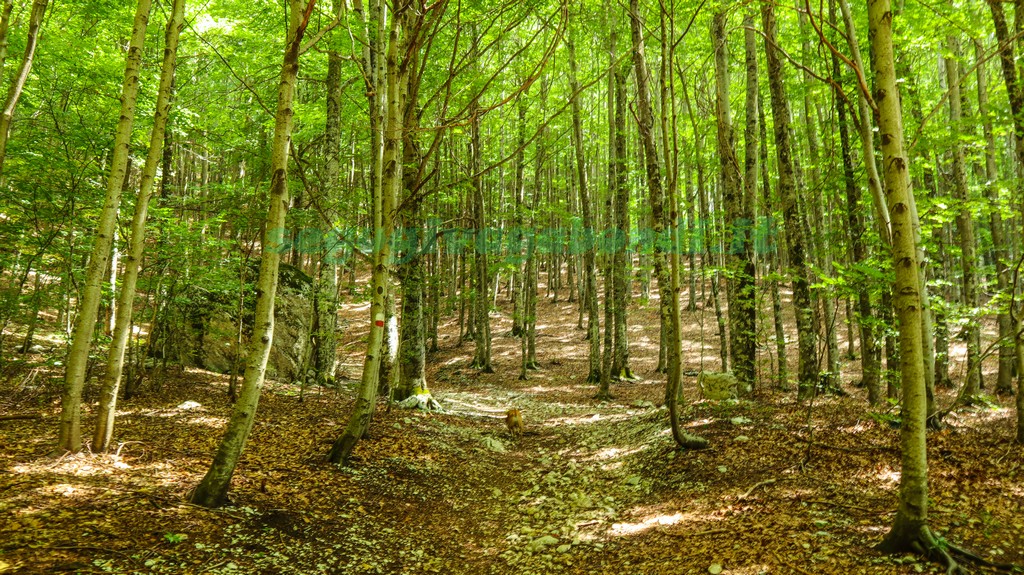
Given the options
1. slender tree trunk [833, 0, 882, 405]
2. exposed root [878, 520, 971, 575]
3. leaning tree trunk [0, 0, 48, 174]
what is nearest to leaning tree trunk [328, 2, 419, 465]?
leaning tree trunk [0, 0, 48, 174]

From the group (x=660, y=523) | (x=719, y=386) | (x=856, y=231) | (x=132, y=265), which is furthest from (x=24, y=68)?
(x=856, y=231)

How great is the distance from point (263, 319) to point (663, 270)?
6.17 meters

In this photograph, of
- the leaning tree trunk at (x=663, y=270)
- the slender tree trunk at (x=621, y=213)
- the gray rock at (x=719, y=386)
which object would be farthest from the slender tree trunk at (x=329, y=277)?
the gray rock at (x=719, y=386)

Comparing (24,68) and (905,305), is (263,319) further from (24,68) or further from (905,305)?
(905,305)

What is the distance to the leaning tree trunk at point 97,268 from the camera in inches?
187

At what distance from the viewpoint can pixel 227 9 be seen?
15.4 metres

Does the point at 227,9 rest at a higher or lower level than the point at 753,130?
higher

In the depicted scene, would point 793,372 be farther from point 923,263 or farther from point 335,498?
point 335,498

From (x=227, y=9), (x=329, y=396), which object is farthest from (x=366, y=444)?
(x=227, y=9)

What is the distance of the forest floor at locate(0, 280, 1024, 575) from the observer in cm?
376

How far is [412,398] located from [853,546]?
7.73 metres

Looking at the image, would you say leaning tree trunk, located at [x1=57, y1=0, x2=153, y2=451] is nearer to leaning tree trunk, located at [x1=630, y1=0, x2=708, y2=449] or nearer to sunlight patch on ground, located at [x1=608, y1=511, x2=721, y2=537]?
leaning tree trunk, located at [x1=630, y1=0, x2=708, y2=449]

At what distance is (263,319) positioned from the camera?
14.7ft

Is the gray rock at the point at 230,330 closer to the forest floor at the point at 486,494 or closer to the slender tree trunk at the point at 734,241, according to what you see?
the forest floor at the point at 486,494
